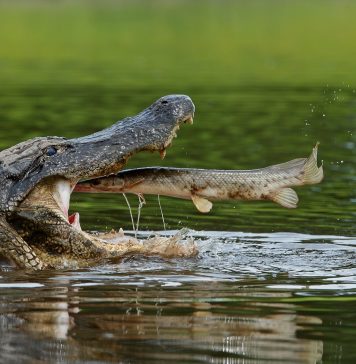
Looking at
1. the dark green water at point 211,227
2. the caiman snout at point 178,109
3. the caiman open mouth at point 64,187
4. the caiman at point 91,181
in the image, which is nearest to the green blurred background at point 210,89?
the dark green water at point 211,227

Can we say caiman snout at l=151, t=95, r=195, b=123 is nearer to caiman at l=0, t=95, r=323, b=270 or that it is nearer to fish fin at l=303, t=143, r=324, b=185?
caiman at l=0, t=95, r=323, b=270

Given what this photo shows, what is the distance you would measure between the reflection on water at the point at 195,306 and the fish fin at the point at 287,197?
46 centimetres

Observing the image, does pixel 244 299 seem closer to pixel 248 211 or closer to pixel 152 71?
pixel 248 211

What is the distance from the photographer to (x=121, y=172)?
9.41 meters

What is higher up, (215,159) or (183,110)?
(183,110)

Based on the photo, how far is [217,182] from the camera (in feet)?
31.1

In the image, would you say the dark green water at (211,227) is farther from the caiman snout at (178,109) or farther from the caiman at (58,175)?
the caiman snout at (178,109)

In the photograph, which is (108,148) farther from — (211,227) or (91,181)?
(211,227)

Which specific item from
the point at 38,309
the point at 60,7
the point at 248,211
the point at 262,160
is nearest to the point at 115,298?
the point at 38,309

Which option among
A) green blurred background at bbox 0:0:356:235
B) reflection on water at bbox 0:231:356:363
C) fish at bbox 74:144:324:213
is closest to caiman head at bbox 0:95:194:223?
fish at bbox 74:144:324:213

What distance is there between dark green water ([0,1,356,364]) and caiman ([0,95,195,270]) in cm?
23

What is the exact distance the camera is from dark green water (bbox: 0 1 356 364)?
6.93m

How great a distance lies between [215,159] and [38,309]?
25.9 ft

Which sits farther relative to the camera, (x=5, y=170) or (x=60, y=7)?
(x=60, y=7)
